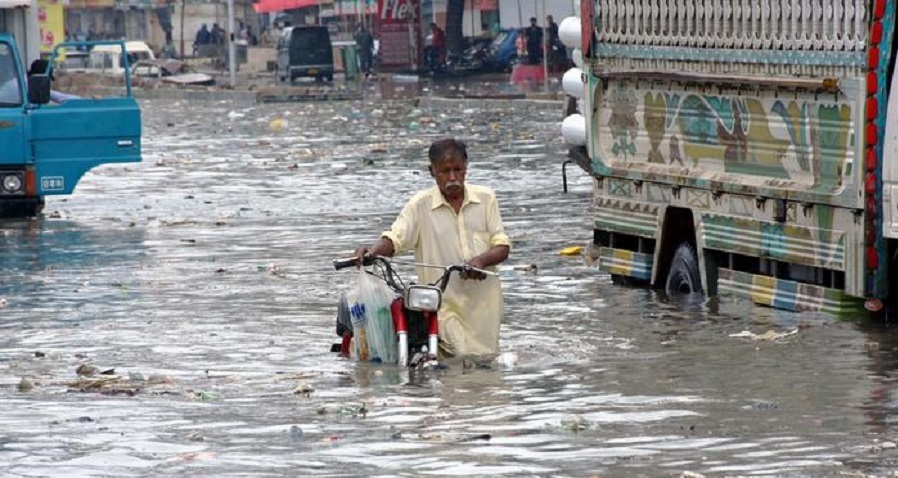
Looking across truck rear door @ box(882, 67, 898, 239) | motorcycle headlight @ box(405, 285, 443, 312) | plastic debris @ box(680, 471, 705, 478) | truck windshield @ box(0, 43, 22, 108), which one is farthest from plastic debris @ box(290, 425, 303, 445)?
truck windshield @ box(0, 43, 22, 108)

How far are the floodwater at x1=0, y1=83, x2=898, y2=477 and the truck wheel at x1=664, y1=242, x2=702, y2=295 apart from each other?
0.17m

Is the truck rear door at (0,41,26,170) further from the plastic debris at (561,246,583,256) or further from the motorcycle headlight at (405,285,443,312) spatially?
the motorcycle headlight at (405,285,443,312)

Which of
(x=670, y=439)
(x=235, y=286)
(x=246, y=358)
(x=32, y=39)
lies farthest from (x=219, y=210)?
(x=670, y=439)

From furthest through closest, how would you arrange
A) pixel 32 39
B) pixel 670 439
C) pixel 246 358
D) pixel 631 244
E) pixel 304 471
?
pixel 32 39 < pixel 631 244 < pixel 246 358 < pixel 670 439 < pixel 304 471

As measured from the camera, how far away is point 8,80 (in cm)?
2177

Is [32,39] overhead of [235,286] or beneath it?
overhead

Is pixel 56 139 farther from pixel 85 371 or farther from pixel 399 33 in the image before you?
pixel 399 33

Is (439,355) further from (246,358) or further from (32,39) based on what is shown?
(32,39)

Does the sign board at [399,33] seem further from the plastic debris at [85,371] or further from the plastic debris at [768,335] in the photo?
the plastic debris at [85,371]

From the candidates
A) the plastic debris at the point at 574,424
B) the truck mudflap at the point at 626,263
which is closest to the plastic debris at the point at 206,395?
the plastic debris at the point at 574,424

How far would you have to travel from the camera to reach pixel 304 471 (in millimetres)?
8047

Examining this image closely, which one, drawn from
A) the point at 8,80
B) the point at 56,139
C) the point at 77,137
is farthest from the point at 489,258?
the point at 8,80

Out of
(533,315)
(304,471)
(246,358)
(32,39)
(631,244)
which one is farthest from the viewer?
(32,39)

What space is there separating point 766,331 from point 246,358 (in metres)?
2.93
